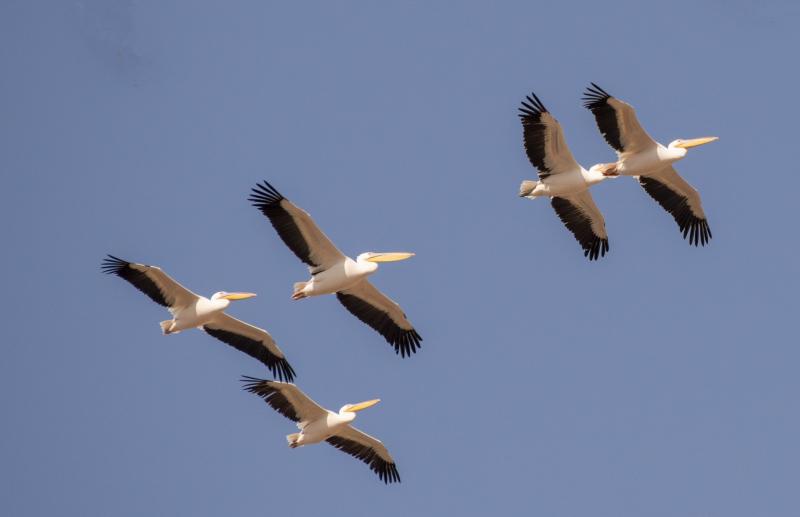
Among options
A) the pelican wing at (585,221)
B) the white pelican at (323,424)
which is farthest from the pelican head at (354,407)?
the pelican wing at (585,221)

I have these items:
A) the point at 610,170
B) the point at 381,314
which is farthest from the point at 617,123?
the point at 381,314

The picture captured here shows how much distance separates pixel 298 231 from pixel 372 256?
138 cm

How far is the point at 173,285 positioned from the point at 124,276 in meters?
0.73

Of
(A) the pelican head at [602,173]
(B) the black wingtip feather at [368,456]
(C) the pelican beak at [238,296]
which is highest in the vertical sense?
(A) the pelican head at [602,173]

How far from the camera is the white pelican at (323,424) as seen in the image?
31000mm

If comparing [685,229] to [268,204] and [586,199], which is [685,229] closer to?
[586,199]

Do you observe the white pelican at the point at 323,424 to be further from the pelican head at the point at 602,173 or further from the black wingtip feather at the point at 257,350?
the pelican head at the point at 602,173

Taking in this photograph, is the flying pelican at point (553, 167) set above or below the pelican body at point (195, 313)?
above

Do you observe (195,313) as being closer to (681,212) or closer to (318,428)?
(318,428)

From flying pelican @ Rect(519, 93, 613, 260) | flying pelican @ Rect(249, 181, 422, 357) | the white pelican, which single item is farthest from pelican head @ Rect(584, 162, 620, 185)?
the white pelican

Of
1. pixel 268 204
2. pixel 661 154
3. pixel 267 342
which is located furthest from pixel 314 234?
pixel 661 154

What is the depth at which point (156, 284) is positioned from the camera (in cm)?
3064

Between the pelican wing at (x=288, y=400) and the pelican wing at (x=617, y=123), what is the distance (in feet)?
19.4

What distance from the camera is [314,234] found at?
29.5 m
